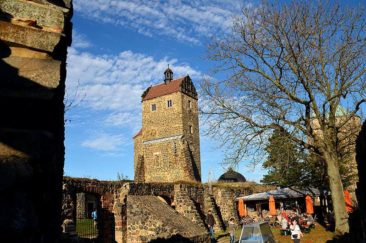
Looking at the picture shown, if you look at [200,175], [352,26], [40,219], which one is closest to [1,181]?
[40,219]

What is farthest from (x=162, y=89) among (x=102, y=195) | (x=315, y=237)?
(x=315, y=237)

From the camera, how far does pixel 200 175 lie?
136 feet

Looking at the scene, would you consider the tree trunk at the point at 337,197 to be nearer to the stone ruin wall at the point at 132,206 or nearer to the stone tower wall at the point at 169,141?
the stone ruin wall at the point at 132,206

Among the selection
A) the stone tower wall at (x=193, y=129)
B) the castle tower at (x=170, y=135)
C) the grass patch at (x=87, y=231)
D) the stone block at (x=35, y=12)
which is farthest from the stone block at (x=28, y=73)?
the stone tower wall at (x=193, y=129)

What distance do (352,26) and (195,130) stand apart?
27.8 m

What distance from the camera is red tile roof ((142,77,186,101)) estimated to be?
42394 millimetres

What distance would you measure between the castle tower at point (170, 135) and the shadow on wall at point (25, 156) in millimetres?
36288

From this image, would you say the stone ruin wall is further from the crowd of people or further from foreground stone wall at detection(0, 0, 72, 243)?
foreground stone wall at detection(0, 0, 72, 243)

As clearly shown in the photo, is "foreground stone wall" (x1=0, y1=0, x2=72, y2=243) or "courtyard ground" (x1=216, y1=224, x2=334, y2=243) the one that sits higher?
"foreground stone wall" (x1=0, y1=0, x2=72, y2=243)

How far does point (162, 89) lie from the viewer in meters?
44.0

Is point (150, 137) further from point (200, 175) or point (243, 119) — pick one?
point (243, 119)

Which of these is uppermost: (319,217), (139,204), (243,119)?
(243,119)

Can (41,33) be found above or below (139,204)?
above

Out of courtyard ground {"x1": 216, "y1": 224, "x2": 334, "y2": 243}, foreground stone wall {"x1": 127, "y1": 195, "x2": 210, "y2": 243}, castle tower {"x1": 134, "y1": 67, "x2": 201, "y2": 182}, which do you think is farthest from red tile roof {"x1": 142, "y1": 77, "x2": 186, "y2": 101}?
courtyard ground {"x1": 216, "y1": 224, "x2": 334, "y2": 243}
